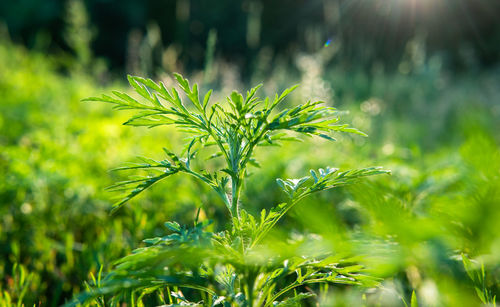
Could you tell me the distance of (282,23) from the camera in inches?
660

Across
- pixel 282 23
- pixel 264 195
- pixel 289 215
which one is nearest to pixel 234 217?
pixel 289 215

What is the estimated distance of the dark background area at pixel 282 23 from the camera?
13773mm

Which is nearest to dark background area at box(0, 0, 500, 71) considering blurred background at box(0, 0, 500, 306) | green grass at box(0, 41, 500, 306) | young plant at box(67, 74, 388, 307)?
blurred background at box(0, 0, 500, 306)

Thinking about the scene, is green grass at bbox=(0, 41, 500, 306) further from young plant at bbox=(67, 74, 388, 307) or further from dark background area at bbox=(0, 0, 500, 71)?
dark background area at bbox=(0, 0, 500, 71)

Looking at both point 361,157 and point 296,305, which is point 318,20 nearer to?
point 361,157

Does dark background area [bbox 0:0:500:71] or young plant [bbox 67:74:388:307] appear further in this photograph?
dark background area [bbox 0:0:500:71]

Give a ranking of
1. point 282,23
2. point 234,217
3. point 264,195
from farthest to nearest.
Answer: point 282,23 → point 264,195 → point 234,217

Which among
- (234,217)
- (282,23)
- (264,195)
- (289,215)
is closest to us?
(234,217)

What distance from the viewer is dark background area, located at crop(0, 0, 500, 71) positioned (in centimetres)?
1377

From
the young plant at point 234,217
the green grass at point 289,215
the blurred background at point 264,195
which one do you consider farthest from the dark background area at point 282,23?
the young plant at point 234,217

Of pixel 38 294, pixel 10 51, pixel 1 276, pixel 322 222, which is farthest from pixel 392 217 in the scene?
pixel 10 51

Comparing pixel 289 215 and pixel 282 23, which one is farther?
pixel 282 23

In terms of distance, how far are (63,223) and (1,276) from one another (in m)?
0.40

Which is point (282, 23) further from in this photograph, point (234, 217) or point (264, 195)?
point (234, 217)
